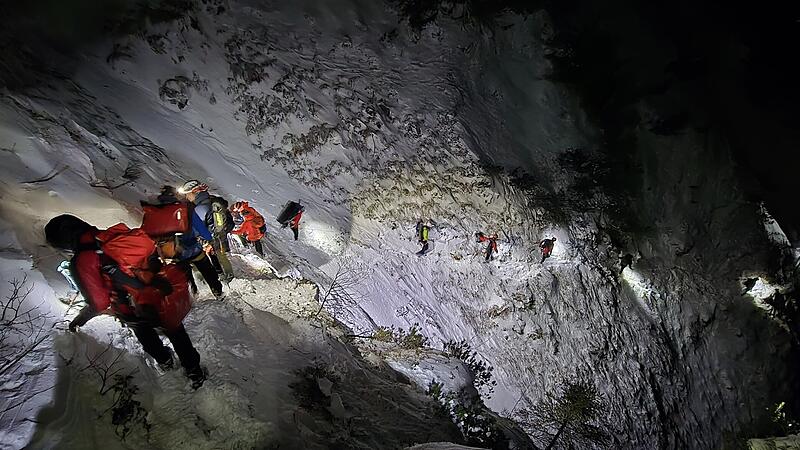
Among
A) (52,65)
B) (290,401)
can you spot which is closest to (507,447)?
(290,401)

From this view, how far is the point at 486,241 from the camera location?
10.5 metres

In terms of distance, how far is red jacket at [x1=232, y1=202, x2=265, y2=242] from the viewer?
305 inches

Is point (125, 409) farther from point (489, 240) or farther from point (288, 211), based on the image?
point (489, 240)

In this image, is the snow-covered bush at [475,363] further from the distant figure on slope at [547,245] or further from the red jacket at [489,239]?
the distant figure on slope at [547,245]

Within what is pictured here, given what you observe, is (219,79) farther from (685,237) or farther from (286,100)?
(685,237)

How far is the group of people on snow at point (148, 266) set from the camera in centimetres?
371

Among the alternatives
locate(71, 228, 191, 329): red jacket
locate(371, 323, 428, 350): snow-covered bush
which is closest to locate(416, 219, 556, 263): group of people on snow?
locate(371, 323, 428, 350): snow-covered bush

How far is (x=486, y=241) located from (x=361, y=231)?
3418mm

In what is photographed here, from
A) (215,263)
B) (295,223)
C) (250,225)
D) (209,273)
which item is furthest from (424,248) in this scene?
(209,273)

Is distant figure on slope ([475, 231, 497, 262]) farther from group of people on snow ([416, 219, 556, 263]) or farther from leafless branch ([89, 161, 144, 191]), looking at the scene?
leafless branch ([89, 161, 144, 191])

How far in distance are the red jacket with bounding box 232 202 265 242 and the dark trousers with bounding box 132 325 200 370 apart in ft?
10.6

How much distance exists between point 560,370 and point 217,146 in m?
11.1

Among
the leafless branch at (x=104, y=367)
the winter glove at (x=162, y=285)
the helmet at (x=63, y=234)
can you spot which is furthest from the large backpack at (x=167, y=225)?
the leafless branch at (x=104, y=367)

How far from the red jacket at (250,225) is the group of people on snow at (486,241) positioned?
162 inches
